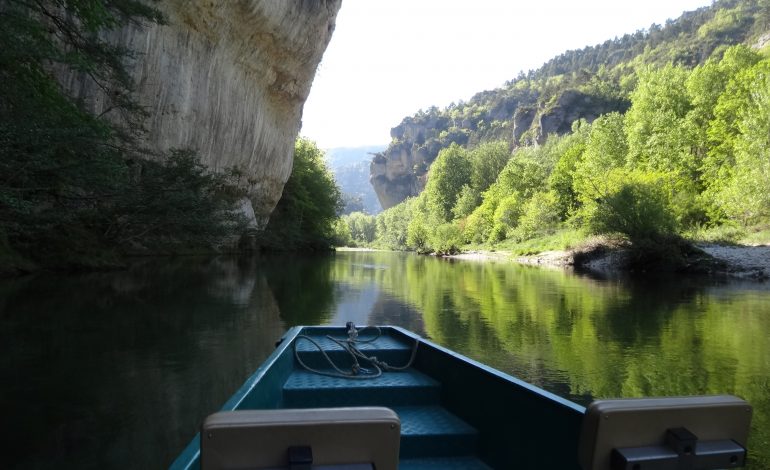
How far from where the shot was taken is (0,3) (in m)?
10.4

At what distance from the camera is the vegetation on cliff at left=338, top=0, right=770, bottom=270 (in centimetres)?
2527

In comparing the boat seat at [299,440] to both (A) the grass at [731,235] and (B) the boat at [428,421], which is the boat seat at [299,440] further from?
(A) the grass at [731,235]

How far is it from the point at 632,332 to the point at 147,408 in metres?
8.09

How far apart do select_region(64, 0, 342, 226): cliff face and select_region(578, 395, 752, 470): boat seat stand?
58.4ft

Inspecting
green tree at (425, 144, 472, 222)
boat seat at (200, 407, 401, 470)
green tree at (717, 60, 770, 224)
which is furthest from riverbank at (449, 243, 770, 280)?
green tree at (425, 144, 472, 222)

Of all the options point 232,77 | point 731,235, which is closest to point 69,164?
point 232,77

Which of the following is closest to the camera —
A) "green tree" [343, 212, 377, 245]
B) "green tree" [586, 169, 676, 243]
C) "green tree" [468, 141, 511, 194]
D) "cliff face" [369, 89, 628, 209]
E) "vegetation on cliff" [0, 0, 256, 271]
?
"vegetation on cliff" [0, 0, 256, 271]

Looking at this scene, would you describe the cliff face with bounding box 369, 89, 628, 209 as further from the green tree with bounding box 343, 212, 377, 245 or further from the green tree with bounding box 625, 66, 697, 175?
the green tree with bounding box 625, 66, 697, 175

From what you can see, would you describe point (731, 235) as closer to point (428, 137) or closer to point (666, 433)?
point (666, 433)

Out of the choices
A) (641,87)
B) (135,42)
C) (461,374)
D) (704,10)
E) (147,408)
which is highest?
(704,10)

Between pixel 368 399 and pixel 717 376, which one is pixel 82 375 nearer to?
pixel 368 399

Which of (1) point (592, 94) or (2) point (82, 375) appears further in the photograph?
(1) point (592, 94)

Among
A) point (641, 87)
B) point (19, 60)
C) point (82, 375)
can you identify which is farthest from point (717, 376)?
point (641, 87)

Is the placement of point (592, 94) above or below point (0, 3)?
above
